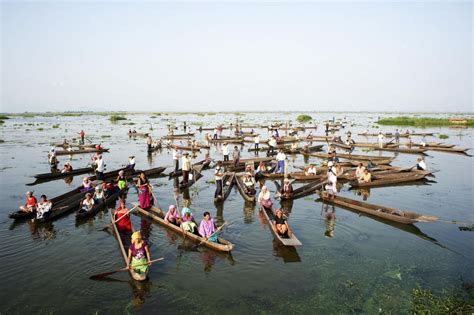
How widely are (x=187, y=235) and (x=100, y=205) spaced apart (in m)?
6.28

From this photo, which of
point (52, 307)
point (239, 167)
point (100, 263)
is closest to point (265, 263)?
point (100, 263)

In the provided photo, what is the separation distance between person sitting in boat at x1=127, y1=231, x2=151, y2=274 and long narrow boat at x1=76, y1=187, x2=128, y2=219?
20.8 ft

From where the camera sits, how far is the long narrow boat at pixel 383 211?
13156 mm

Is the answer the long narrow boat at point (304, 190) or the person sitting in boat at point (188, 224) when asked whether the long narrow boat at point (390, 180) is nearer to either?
the long narrow boat at point (304, 190)

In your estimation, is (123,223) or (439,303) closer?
(439,303)

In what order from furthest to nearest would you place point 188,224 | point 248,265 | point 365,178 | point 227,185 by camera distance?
1. point 365,178
2. point 227,185
3. point 188,224
4. point 248,265

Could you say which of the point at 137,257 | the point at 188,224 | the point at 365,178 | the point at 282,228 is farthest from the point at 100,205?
the point at 365,178

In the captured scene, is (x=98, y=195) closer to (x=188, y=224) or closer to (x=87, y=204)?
(x=87, y=204)

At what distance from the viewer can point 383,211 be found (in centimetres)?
1519

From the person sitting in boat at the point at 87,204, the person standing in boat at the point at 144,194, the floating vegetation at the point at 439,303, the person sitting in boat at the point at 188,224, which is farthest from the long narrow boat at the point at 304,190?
the person sitting in boat at the point at 87,204

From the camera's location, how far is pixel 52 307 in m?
8.48

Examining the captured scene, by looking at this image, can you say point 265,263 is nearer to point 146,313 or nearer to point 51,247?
point 146,313

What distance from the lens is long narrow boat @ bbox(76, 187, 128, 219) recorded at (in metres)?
14.6

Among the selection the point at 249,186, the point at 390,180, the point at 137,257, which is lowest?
the point at 137,257
